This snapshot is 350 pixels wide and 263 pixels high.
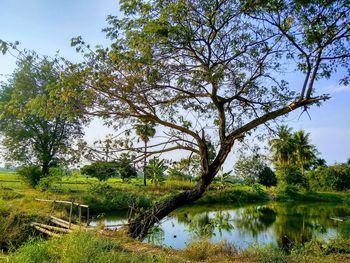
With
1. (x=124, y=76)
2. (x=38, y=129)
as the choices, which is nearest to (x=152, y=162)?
(x=124, y=76)

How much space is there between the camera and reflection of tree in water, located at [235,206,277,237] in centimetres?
1784

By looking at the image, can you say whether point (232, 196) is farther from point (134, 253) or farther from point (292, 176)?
point (134, 253)

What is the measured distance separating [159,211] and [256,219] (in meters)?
14.2

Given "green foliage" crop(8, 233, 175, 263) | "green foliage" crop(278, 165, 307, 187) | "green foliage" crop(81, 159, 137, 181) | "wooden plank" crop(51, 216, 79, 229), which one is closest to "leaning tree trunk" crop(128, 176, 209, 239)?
"green foliage" crop(81, 159, 137, 181)

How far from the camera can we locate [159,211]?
27.4 feet

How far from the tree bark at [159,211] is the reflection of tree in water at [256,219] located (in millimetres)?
8602

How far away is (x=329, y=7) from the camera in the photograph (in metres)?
6.53

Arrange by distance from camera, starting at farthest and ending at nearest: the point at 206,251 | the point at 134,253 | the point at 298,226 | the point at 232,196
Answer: the point at 232,196
the point at 298,226
the point at 206,251
the point at 134,253

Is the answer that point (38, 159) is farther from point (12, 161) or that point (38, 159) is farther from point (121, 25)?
point (121, 25)

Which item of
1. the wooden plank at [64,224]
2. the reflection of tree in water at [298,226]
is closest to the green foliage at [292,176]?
the reflection of tree in water at [298,226]

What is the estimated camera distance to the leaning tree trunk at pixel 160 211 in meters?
8.30

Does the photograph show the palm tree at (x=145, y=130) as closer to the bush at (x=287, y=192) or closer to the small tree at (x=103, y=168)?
the small tree at (x=103, y=168)

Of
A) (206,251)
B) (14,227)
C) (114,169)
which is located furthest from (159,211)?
(14,227)

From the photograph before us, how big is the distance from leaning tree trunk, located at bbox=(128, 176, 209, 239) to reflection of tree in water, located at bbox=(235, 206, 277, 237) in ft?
28.2
